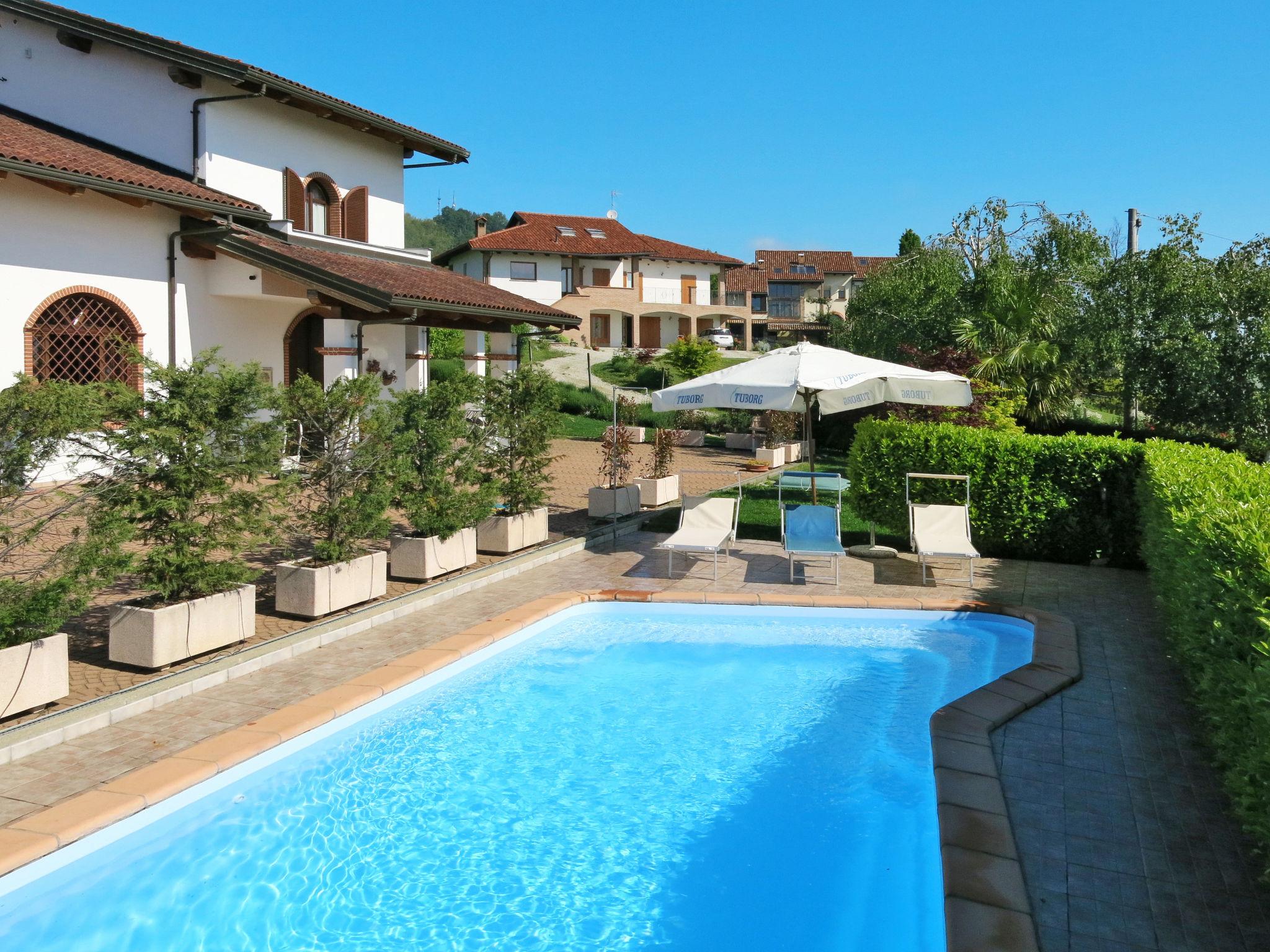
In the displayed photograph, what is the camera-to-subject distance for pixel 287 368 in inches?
691

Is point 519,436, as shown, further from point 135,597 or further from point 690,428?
point 690,428

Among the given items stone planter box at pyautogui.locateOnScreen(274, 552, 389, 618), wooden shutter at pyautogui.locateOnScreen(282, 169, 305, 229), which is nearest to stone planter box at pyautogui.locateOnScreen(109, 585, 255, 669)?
stone planter box at pyautogui.locateOnScreen(274, 552, 389, 618)

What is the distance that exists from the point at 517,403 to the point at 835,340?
2274 centimetres

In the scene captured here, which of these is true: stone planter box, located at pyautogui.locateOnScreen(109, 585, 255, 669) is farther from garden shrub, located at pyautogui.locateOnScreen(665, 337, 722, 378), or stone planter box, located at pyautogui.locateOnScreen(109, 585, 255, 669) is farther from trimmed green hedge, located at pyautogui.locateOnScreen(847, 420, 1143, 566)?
garden shrub, located at pyautogui.locateOnScreen(665, 337, 722, 378)

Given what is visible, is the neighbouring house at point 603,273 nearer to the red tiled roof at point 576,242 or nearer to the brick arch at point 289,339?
the red tiled roof at point 576,242

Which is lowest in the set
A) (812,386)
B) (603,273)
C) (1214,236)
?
(812,386)

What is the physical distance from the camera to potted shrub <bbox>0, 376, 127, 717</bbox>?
Answer: 5637 millimetres

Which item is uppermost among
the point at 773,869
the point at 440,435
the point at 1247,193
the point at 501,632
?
the point at 1247,193

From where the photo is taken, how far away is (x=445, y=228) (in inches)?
4830

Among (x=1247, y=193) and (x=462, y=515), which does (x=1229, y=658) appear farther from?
(x=1247, y=193)

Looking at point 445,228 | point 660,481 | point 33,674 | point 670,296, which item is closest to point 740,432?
point 660,481

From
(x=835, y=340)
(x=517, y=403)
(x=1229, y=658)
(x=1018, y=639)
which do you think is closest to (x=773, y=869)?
(x=1229, y=658)

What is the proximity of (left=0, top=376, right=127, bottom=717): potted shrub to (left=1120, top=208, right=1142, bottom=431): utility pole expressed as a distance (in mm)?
21009

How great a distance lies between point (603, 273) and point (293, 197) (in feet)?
125
